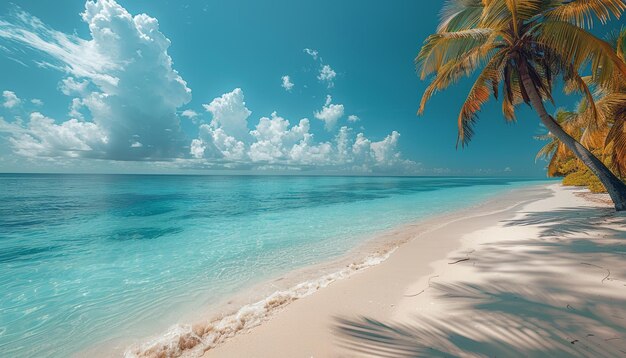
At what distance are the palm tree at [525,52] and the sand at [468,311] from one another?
4602mm

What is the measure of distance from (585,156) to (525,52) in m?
4.03

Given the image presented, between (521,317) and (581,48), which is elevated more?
(581,48)

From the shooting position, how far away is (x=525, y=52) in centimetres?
817

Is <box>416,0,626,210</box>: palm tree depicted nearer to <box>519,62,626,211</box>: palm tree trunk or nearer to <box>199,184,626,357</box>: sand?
<box>519,62,626,211</box>: palm tree trunk

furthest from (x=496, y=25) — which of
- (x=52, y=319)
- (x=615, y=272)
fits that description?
(x=52, y=319)

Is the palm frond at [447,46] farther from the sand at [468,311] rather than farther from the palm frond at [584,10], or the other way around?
the sand at [468,311]

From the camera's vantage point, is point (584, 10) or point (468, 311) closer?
point (468, 311)

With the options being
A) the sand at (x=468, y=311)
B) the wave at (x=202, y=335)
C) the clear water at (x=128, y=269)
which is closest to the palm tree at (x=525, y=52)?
the sand at (x=468, y=311)

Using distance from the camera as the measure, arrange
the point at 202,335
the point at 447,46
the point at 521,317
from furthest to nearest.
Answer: the point at 447,46 < the point at 202,335 < the point at 521,317

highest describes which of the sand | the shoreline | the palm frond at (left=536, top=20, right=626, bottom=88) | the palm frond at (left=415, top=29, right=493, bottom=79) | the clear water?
A: the palm frond at (left=415, top=29, right=493, bottom=79)

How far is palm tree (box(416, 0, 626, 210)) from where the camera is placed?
263 inches

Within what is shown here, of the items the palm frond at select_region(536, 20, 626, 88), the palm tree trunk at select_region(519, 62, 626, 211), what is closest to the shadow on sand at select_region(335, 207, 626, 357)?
the palm frond at select_region(536, 20, 626, 88)

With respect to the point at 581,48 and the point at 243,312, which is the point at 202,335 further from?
the point at 581,48

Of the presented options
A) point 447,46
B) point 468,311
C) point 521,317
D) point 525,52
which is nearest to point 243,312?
point 468,311
